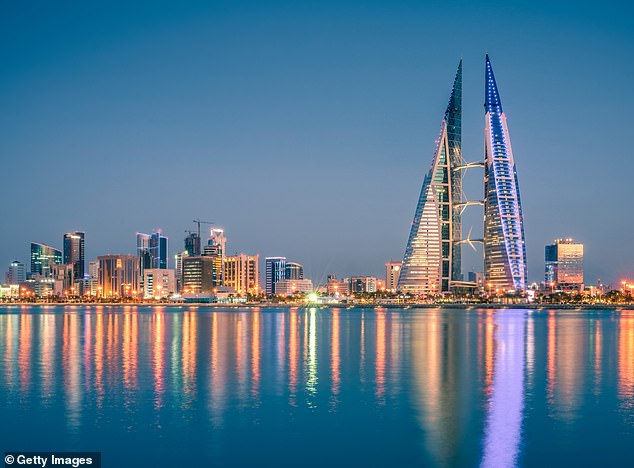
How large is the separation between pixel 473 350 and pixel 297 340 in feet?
52.7

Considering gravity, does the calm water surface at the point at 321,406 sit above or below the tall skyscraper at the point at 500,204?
below

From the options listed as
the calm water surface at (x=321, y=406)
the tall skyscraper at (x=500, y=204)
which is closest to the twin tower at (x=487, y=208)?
the tall skyscraper at (x=500, y=204)

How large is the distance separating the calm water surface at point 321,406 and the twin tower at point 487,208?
13407 centimetres

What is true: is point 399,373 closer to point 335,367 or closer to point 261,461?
point 335,367

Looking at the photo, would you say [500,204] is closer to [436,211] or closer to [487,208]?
[487,208]

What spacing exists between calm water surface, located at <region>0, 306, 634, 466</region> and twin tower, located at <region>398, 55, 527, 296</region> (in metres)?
134

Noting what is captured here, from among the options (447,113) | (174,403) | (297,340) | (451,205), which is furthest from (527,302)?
(174,403)

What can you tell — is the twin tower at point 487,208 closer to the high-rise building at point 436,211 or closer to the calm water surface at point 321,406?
the high-rise building at point 436,211

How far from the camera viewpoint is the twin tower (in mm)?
178000

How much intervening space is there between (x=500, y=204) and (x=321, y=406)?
15653 centimetres

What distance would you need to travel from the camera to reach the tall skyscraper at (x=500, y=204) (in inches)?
6978

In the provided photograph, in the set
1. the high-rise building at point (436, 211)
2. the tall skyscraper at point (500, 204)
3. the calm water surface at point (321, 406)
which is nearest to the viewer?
the calm water surface at point (321, 406)

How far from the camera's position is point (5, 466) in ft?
57.2

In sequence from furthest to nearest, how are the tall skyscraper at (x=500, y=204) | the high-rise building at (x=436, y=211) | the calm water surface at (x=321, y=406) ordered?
the high-rise building at (x=436, y=211), the tall skyscraper at (x=500, y=204), the calm water surface at (x=321, y=406)
